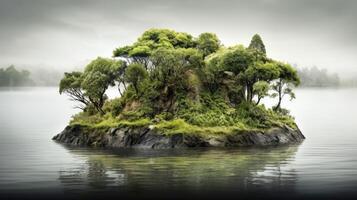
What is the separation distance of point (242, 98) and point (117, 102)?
19018 millimetres

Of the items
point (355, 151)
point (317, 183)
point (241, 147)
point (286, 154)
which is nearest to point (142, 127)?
point (241, 147)

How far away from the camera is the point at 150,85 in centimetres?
9125

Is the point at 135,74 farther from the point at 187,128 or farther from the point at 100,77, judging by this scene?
the point at 187,128

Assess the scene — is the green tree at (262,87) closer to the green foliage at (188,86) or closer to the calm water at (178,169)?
the green foliage at (188,86)

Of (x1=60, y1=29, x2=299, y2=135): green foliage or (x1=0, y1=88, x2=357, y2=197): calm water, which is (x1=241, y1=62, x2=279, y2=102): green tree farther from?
(x1=0, y1=88, x2=357, y2=197): calm water

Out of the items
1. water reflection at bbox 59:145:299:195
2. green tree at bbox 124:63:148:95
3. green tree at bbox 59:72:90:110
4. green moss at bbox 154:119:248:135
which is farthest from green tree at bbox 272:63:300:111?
green tree at bbox 59:72:90:110

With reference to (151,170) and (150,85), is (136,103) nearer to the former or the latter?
(150,85)

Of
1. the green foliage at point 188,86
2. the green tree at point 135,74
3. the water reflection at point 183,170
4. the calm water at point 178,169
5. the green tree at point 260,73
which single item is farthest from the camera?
the green tree at point 135,74

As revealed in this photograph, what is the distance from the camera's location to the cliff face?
81062 mm

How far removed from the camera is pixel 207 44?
97125 millimetres

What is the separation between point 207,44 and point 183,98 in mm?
12710

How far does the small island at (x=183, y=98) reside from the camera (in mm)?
83188

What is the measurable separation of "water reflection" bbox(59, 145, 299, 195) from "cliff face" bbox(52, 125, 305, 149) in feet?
12.2

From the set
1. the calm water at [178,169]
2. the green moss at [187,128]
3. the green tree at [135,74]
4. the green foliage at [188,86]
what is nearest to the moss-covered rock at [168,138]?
the green moss at [187,128]
